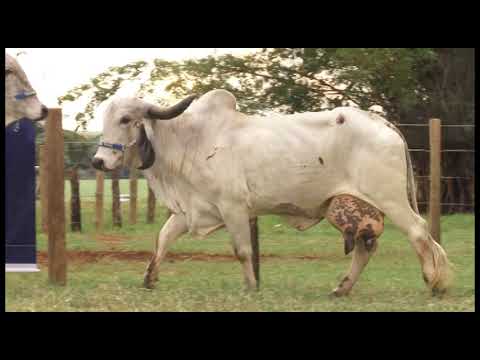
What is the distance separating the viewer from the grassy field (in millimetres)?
8141

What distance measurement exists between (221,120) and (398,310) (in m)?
2.49

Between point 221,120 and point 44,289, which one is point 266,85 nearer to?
point 221,120

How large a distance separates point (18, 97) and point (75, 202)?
5.95 m

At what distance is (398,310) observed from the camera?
7883 mm

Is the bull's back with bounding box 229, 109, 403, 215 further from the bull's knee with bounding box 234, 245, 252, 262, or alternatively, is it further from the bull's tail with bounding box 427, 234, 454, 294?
the bull's tail with bounding box 427, 234, 454, 294

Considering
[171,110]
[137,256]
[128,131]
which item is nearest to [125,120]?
[128,131]

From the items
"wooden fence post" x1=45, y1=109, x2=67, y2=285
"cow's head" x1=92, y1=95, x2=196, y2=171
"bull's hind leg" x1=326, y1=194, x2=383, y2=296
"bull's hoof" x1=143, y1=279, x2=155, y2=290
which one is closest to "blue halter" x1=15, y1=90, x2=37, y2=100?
"wooden fence post" x1=45, y1=109, x2=67, y2=285

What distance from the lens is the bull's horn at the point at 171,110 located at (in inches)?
365

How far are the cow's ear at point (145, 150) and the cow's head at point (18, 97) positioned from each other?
88 centimetres

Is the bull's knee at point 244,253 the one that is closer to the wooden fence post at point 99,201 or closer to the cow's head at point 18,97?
the cow's head at point 18,97

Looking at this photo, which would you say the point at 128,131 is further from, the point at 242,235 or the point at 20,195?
the point at 242,235

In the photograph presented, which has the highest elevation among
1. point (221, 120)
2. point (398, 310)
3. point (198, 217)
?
point (221, 120)

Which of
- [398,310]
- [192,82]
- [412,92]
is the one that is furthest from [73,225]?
[398,310]

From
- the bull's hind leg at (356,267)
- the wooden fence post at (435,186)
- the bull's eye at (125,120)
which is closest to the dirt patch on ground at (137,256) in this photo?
the wooden fence post at (435,186)
